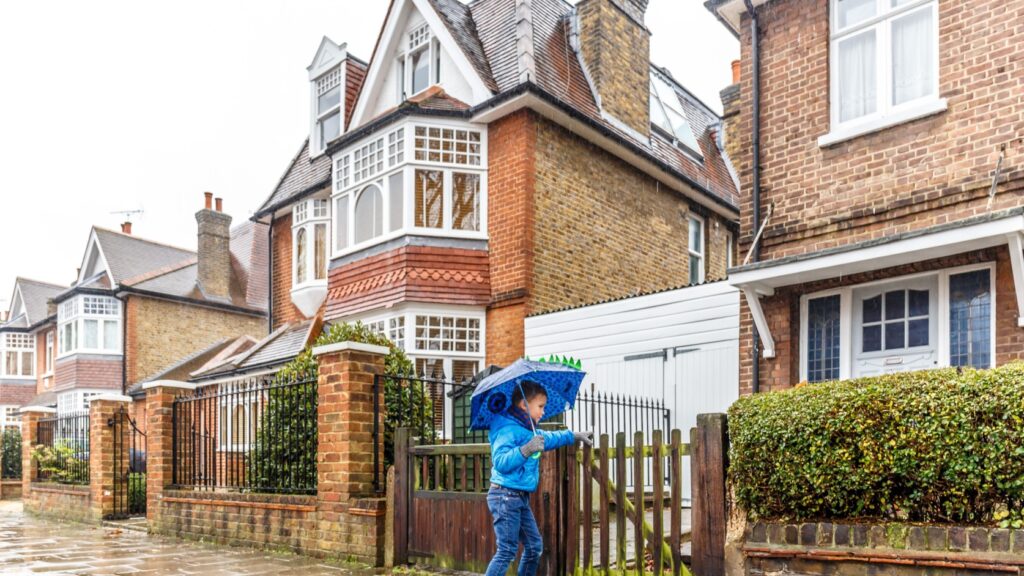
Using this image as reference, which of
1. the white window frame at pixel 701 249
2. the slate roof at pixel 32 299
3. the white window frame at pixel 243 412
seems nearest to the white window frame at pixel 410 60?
the white window frame at pixel 701 249

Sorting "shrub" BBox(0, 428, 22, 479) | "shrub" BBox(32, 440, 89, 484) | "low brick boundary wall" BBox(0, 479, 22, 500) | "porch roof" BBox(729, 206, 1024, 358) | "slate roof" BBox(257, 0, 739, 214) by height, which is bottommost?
"low brick boundary wall" BBox(0, 479, 22, 500)

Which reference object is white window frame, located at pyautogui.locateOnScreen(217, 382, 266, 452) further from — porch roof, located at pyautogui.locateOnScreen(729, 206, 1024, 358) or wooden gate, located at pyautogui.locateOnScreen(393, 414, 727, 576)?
porch roof, located at pyautogui.locateOnScreen(729, 206, 1024, 358)

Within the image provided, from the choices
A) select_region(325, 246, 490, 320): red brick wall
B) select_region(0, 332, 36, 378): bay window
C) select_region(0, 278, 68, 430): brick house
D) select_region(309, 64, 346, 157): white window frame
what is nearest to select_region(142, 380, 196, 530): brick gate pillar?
select_region(325, 246, 490, 320): red brick wall

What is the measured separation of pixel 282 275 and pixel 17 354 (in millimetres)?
24049

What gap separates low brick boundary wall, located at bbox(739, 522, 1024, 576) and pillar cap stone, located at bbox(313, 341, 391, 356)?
4.22 metres

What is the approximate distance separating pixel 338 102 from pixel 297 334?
5.47m

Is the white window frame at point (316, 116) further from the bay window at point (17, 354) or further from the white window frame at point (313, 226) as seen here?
the bay window at point (17, 354)

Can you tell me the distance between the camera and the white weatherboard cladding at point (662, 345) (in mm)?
11930

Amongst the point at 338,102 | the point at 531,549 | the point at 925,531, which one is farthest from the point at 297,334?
the point at 925,531

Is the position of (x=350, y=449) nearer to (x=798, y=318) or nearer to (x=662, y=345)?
(x=798, y=318)

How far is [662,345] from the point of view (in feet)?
41.8

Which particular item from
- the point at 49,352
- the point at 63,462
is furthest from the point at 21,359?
the point at 63,462

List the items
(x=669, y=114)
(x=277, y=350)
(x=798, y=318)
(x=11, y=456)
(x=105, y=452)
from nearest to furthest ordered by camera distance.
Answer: (x=798, y=318) → (x=105, y=452) → (x=277, y=350) → (x=669, y=114) → (x=11, y=456)

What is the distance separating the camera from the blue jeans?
578 cm
